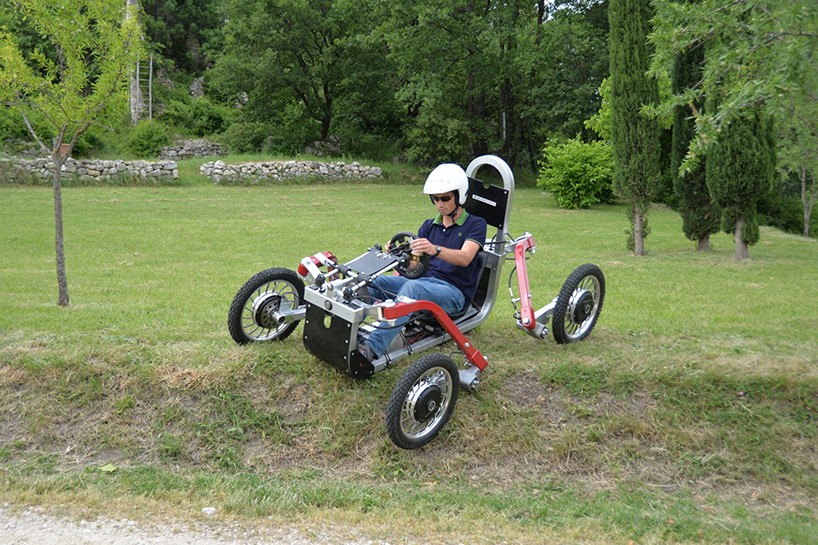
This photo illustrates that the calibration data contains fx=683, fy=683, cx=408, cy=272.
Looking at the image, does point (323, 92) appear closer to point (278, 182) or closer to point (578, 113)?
point (278, 182)

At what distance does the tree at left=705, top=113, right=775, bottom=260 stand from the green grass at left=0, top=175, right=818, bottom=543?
5009mm

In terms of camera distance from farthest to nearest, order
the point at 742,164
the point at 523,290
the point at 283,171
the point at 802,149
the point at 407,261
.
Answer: the point at 283,171 < the point at 802,149 < the point at 742,164 < the point at 523,290 < the point at 407,261

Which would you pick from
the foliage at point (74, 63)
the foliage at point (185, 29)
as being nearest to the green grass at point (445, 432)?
the foliage at point (74, 63)

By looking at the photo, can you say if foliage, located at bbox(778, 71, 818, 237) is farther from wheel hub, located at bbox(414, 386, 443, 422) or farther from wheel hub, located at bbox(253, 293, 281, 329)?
wheel hub, located at bbox(253, 293, 281, 329)

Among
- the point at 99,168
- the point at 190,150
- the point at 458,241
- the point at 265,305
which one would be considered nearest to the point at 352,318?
the point at 265,305

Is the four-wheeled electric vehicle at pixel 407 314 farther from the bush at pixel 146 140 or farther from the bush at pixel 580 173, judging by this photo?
the bush at pixel 146 140

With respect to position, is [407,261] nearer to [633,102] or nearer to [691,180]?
[633,102]

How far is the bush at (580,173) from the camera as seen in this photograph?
2348 cm

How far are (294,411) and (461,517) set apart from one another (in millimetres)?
1714

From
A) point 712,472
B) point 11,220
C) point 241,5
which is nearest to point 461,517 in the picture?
point 712,472

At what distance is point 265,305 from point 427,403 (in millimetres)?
1839

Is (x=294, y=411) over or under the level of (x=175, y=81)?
under

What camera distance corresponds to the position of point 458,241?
5.96m

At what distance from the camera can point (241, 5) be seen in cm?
3325
